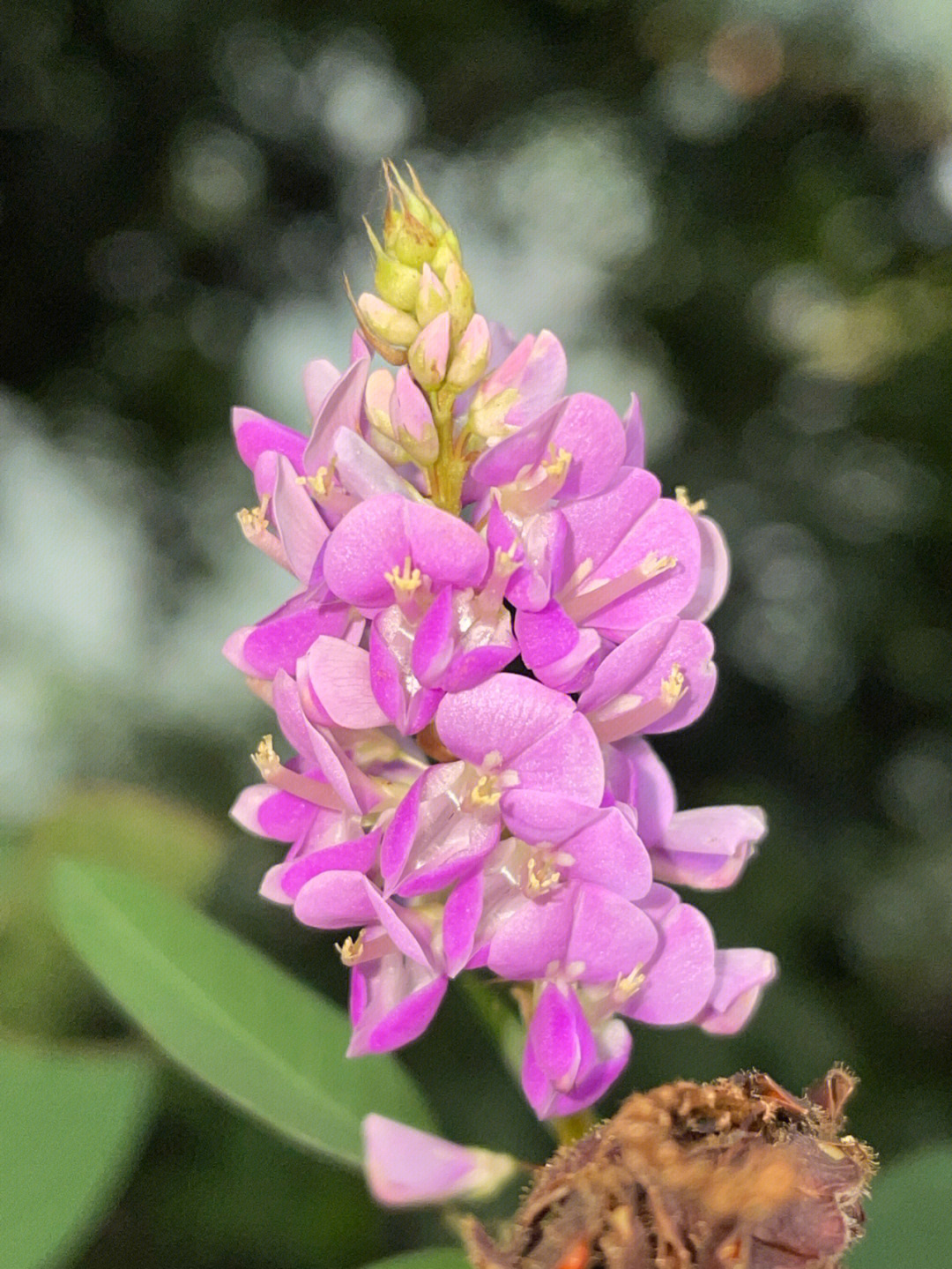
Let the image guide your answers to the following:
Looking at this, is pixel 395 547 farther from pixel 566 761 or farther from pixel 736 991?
pixel 736 991

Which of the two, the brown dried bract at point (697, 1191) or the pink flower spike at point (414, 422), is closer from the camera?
the brown dried bract at point (697, 1191)

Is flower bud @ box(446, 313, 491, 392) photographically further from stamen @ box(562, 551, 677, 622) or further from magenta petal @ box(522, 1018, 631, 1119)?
magenta petal @ box(522, 1018, 631, 1119)

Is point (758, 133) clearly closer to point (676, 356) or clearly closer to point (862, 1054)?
point (676, 356)

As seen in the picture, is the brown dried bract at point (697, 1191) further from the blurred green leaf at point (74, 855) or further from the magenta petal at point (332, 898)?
the blurred green leaf at point (74, 855)

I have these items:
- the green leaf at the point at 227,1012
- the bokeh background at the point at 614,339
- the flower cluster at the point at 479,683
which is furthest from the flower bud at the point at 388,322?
the bokeh background at the point at 614,339

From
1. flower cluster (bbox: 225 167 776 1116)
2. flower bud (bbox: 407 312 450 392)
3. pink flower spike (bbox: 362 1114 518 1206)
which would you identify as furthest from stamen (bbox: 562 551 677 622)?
pink flower spike (bbox: 362 1114 518 1206)

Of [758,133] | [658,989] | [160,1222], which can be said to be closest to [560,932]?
[658,989]

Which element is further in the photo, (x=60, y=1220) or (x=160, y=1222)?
(x=160, y=1222)
